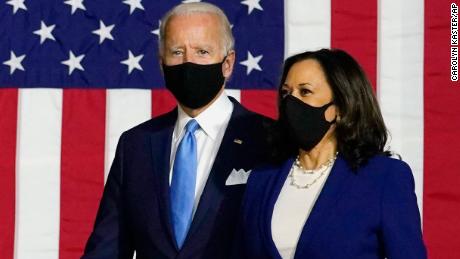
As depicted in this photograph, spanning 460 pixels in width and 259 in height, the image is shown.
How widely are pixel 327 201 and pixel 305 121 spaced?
184 mm

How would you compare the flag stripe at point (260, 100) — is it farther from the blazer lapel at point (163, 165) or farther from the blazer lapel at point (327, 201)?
the blazer lapel at point (327, 201)

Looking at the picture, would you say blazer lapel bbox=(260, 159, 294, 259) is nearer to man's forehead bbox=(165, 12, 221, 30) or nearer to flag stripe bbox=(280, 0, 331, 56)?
man's forehead bbox=(165, 12, 221, 30)

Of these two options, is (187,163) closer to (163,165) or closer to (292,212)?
(163,165)

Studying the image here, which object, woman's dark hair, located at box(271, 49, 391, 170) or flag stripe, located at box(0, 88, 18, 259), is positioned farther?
flag stripe, located at box(0, 88, 18, 259)

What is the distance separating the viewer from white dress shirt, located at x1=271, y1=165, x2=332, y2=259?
199cm

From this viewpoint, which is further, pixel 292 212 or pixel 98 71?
pixel 98 71

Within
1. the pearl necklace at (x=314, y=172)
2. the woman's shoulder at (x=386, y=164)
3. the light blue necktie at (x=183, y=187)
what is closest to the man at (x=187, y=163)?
the light blue necktie at (x=183, y=187)

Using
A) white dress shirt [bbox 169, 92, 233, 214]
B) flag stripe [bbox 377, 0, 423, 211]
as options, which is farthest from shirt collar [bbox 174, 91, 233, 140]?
flag stripe [bbox 377, 0, 423, 211]

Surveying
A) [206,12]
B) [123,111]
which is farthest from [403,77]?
[206,12]

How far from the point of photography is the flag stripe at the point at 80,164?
3707 millimetres

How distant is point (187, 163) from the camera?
90.9 inches

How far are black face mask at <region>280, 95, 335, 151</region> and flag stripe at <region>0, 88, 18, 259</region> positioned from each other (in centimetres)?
189
